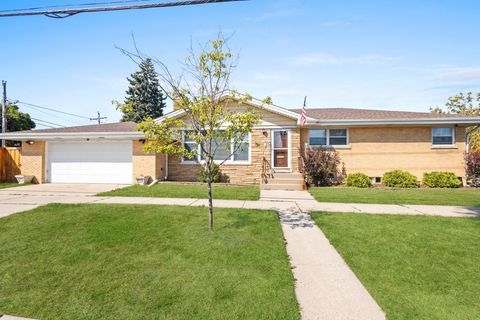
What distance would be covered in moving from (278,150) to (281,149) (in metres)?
0.17

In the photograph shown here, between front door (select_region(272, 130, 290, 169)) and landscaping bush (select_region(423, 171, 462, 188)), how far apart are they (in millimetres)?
6966

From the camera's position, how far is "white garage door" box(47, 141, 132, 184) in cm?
1326

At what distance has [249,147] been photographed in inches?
540

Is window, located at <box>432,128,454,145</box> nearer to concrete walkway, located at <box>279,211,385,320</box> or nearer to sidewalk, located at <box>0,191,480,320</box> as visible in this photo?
sidewalk, located at <box>0,191,480,320</box>

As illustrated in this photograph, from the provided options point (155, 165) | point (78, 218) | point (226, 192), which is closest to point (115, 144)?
point (155, 165)

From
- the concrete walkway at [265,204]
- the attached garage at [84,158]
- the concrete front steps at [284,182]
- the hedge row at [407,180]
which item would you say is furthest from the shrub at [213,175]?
the hedge row at [407,180]

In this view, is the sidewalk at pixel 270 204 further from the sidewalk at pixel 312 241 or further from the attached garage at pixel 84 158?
the attached garage at pixel 84 158

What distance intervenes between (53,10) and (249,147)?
9465mm

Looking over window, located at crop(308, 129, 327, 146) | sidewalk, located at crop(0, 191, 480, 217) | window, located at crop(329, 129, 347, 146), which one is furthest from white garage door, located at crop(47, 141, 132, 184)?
window, located at crop(329, 129, 347, 146)

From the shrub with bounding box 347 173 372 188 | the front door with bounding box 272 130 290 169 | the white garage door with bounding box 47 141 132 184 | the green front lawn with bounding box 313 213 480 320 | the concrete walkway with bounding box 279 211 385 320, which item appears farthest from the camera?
the front door with bounding box 272 130 290 169

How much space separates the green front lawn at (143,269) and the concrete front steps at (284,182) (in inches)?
220

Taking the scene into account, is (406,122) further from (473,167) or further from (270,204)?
(270,204)

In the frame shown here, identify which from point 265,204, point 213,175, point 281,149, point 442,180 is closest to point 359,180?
point 442,180

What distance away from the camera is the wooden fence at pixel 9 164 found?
14477mm
